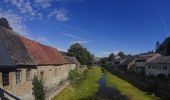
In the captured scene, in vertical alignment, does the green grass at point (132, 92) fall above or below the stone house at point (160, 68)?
below

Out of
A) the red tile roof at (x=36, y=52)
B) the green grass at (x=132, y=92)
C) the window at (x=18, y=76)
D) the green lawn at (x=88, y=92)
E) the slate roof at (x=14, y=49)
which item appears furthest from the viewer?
the green grass at (x=132, y=92)

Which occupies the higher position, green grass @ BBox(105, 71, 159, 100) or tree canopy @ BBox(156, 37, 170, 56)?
tree canopy @ BBox(156, 37, 170, 56)

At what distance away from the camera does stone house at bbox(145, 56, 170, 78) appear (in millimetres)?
58188

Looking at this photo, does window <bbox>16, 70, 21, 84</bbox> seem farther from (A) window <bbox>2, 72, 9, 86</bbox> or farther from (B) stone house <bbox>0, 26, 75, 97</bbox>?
(A) window <bbox>2, 72, 9, 86</bbox>

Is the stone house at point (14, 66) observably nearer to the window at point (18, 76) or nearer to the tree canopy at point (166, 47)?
the window at point (18, 76)

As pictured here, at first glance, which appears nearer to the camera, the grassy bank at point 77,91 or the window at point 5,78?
the window at point 5,78

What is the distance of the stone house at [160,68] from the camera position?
58.2m

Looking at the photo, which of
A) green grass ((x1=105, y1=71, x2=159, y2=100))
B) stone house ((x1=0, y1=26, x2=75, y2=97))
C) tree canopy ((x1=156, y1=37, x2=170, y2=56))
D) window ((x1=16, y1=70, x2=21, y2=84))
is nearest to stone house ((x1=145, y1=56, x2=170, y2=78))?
green grass ((x1=105, y1=71, x2=159, y2=100))

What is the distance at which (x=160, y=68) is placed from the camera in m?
63.1

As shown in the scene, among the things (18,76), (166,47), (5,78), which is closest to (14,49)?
(18,76)

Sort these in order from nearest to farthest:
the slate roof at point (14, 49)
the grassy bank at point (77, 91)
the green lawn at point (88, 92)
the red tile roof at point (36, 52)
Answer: the slate roof at point (14, 49)
the grassy bank at point (77, 91)
the red tile roof at point (36, 52)
the green lawn at point (88, 92)

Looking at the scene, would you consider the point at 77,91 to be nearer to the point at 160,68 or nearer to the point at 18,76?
the point at 18,76

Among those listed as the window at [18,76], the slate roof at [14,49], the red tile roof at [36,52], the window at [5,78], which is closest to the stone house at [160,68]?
the red tile roof at [36,52]

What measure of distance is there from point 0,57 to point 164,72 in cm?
4851
